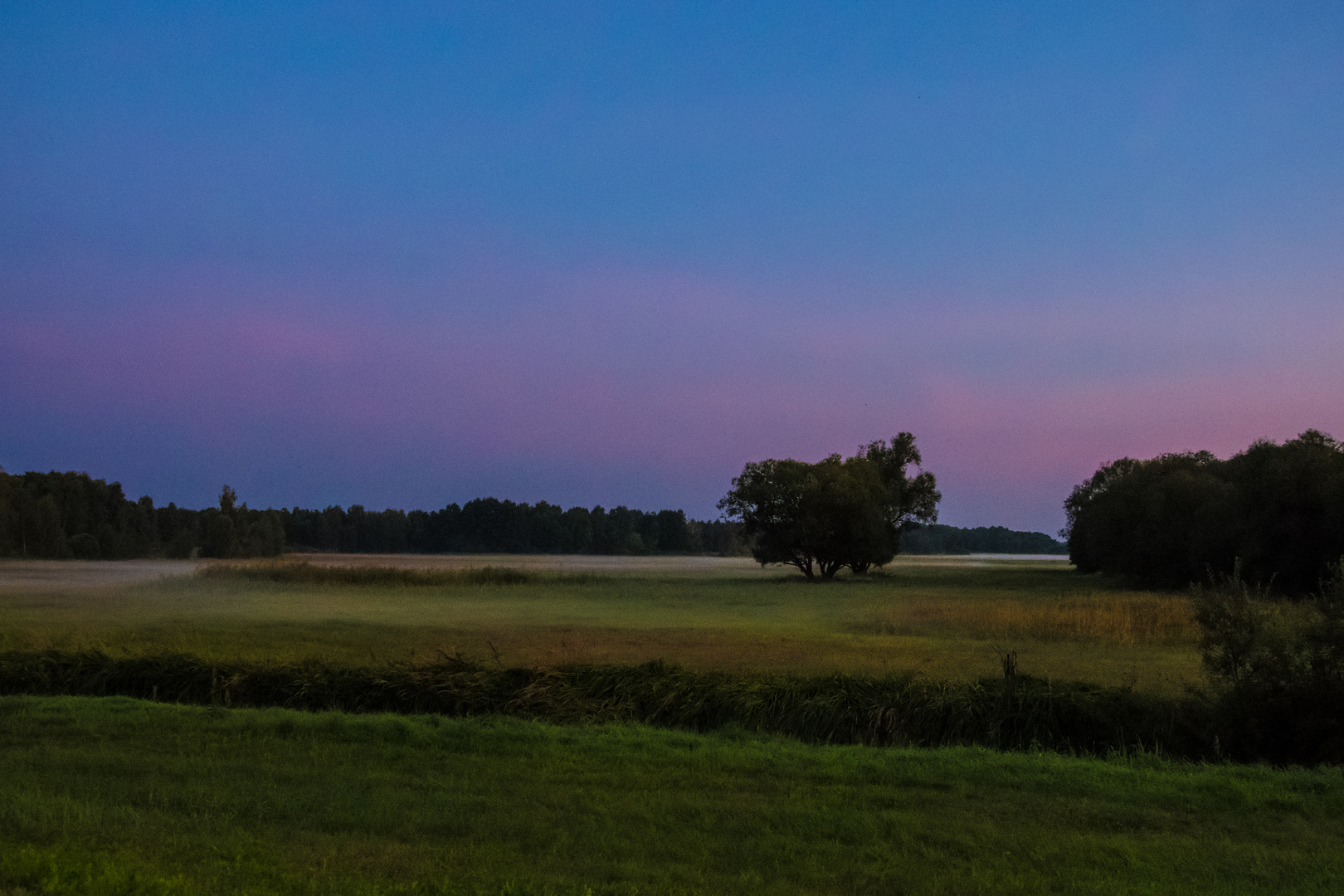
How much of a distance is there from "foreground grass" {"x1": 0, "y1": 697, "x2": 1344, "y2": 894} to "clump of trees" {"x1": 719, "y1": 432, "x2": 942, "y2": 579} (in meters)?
63.5

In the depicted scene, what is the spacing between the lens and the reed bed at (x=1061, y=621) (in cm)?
2619

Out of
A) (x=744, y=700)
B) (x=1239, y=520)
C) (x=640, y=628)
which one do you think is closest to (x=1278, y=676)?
(x=744, y=700)

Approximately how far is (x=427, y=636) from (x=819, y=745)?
54.1ft

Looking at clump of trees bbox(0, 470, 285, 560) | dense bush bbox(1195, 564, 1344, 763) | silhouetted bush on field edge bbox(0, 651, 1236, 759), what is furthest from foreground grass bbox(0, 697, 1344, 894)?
clump of trees bbox(0, 470, 285, 560)

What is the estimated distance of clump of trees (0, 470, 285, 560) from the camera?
121938 millimetres

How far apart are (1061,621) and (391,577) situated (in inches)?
1765

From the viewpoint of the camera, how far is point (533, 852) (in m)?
7.22

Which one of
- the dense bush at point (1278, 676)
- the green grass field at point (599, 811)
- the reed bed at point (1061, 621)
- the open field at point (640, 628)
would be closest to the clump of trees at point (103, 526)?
the open field at point (640, 628)

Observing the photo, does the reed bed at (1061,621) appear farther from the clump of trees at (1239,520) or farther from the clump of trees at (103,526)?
the clump of trees at (103,526)

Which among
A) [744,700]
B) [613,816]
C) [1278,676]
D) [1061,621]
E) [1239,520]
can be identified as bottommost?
[1061,621]

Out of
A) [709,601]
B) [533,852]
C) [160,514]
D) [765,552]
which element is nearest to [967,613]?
[709,601]

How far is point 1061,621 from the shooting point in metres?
29.7

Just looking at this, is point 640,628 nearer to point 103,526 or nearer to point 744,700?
point 744,700

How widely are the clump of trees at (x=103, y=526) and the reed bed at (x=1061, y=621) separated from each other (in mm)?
118960
